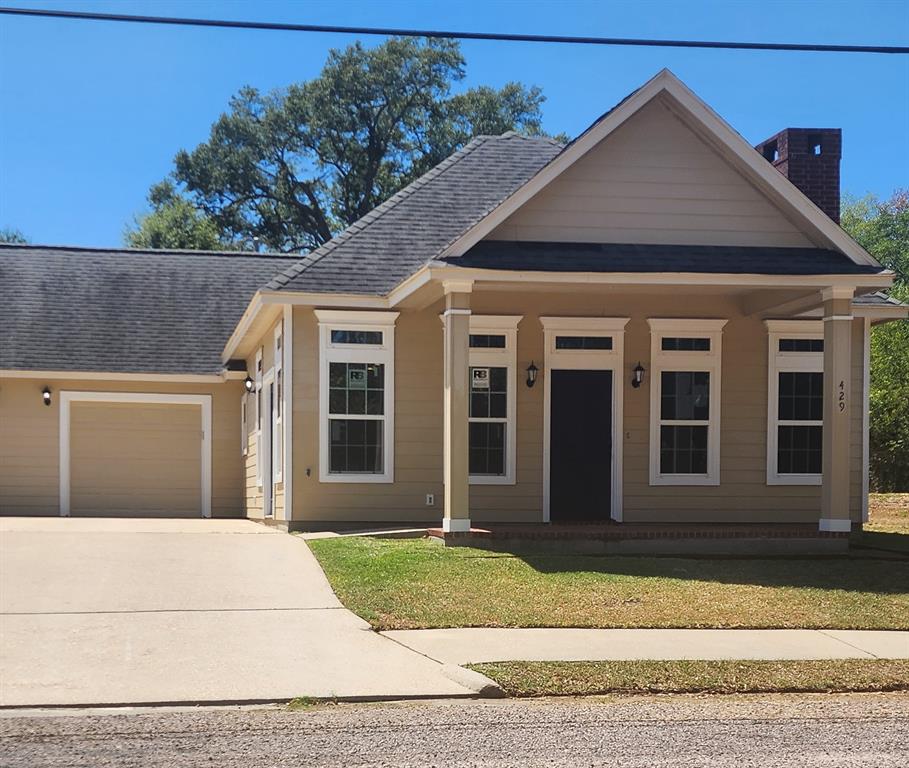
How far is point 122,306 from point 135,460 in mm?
3299

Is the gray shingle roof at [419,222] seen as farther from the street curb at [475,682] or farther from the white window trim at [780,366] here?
the street curb at [475,682]

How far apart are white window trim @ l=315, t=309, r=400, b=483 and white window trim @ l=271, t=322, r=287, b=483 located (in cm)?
62

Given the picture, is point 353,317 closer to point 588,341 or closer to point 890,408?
point 588,341

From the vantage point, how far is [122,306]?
73.7ft

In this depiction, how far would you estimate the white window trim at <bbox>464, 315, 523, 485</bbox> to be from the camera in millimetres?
15836

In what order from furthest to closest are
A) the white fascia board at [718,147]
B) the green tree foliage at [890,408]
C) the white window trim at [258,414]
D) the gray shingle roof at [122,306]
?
the green tree foliage at [890,408]
the gray shingle roof at [122,306]
the white window trim at [258,414]
the white fascia board at [718,147]

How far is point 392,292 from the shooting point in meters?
15.0

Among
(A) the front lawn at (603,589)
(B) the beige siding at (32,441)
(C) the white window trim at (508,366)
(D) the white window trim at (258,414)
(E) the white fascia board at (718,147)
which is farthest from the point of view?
(B) the beige siding at (32,441)

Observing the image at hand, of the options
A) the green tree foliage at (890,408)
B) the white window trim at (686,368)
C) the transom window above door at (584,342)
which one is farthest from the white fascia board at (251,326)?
the green tree foliage at (890,408)

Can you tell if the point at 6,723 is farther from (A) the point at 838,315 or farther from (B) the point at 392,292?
(A) the point at 838,315

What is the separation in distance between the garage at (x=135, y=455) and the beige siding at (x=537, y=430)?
6.38 m

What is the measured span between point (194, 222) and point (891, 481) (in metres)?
29.7

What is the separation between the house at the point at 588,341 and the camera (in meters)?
13.9

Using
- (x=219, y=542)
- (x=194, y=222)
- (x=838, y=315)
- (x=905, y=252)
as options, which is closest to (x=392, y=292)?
(x=219, y=542)
